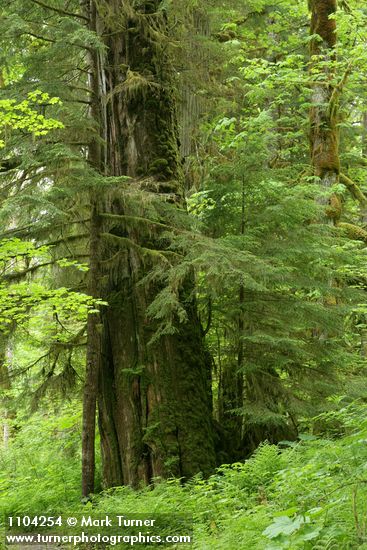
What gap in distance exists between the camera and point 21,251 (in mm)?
6734

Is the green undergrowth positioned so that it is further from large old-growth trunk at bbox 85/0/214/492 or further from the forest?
large old-growth trunk at bbox 85/0/214/492

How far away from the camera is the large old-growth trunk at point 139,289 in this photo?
25.1 ft

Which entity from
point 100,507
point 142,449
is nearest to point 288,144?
point 142,449

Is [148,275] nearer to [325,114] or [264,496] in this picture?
[264,496]

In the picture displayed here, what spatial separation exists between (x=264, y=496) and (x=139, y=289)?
343cm

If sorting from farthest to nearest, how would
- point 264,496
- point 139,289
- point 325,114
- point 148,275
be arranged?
1. point 325,114
2. point 139,289
3. point 148,275
4. point 264,496

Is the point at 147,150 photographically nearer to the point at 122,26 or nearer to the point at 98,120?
the point at 98,120

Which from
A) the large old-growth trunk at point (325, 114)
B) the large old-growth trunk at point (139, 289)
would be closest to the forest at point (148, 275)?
the large old-growth trunk at point (139, 289)

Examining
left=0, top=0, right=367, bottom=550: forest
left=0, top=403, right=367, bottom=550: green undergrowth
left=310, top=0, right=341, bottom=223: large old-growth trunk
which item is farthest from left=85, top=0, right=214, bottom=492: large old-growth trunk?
left=310, top=0, right=341, bottom=223: large old-growth trunk

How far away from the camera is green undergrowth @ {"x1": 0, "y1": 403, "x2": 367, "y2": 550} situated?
3.37 meters

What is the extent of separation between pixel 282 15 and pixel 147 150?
307 inches

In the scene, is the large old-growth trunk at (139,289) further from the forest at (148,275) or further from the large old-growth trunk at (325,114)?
the large old-growth trunk at (325,114)

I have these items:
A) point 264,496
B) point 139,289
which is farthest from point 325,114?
point 264,496

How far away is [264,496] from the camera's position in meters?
5.39
